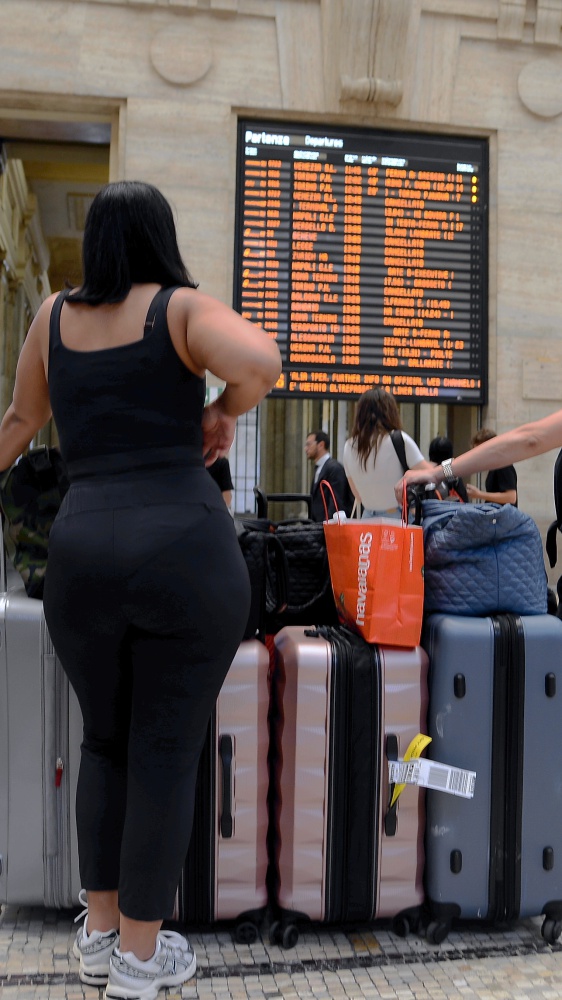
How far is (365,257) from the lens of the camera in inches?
227

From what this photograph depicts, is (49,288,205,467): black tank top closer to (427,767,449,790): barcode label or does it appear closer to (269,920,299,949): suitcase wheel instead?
(427,767,449,790): barcode label

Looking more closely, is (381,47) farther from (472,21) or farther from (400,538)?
(400,538)

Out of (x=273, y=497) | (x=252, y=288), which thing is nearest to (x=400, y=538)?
(x=273, y=497)

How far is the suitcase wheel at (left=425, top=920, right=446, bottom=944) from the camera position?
219 cm

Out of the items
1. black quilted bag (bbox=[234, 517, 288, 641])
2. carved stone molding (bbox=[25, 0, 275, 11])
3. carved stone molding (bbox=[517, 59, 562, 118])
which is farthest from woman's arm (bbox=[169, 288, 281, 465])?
carved stone molding (bbox=[517, 59, 562, 118])

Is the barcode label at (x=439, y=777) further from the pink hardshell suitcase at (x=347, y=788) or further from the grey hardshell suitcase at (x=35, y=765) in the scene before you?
the grey hardshell suitcase at (x=35, y=765)

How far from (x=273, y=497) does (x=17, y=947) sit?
1504 millimetres

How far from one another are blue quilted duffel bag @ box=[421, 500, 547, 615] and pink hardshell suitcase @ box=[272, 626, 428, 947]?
0.68 feet

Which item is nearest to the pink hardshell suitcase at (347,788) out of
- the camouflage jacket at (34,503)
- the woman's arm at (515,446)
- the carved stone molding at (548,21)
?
the woman's arm at (515,446)

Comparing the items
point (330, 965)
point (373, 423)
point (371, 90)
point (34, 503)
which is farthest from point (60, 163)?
point (330, 965)

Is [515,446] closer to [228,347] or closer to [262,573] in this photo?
[262,573]

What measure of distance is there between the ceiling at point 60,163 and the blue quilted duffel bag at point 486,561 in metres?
1.16

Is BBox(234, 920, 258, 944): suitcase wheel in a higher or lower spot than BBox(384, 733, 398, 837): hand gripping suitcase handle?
lower

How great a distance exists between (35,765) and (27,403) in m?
0.95
